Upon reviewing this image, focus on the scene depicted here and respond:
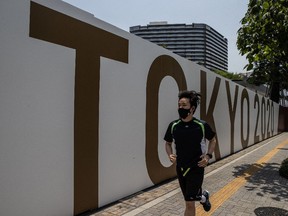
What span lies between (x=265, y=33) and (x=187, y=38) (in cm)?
6569

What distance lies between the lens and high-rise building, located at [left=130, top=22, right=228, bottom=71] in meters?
63.9

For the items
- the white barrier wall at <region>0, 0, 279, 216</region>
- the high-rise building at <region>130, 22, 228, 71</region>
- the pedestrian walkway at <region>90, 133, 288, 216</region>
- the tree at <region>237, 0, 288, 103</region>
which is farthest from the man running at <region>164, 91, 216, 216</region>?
the high-rise building at <region>130, 22, 228, 71</region>

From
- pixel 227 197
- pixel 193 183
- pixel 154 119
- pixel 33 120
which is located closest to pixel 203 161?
pixel 193 183

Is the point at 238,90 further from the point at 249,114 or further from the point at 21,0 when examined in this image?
the point at 21,0

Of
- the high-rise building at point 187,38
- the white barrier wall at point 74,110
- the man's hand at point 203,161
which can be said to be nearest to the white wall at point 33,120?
the white barrier wall at point 74,110

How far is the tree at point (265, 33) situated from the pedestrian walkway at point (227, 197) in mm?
2974

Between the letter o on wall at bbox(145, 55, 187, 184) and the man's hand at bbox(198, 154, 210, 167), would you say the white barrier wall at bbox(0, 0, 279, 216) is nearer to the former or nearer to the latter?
the letter o on wall at bbox(145, 55, 187, 184)

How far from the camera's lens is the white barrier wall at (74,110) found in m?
3.89

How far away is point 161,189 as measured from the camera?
6777mm

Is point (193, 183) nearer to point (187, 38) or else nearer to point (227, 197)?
point (227, 197)

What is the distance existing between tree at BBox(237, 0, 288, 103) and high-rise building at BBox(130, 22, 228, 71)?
51.4 metres

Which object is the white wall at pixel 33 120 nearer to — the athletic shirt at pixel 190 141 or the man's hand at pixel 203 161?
the athletic shirt at pixel 190 141

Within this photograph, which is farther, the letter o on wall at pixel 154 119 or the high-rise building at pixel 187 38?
the high-rise building at pixel 187 38

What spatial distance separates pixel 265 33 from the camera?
29.3 feet
